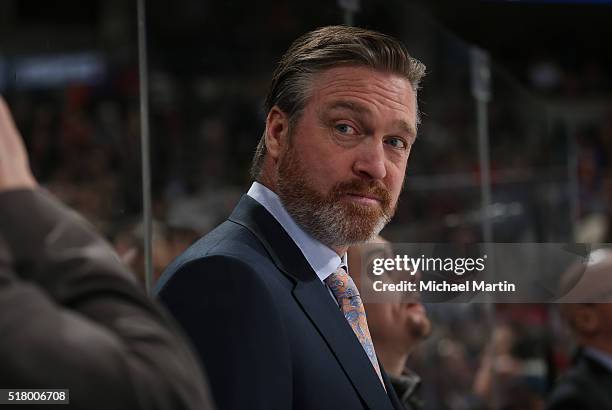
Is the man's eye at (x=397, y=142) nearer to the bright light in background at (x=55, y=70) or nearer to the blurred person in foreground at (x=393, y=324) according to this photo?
the blurred person in foreground at (x=393, y=324)

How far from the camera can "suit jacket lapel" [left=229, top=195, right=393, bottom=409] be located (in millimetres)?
1111

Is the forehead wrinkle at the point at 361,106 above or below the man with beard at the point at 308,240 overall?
Result: above

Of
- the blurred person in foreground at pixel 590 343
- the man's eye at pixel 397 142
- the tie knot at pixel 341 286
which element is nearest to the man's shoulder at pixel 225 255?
the tie knot at pixel 341 286

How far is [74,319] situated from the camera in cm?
50

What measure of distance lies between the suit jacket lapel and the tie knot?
0.13ft

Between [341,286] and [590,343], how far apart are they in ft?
2.24

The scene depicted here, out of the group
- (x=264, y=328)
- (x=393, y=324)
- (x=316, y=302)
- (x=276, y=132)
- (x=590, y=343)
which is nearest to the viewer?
(x=264, y=328)

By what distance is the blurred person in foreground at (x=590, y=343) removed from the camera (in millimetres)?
1353

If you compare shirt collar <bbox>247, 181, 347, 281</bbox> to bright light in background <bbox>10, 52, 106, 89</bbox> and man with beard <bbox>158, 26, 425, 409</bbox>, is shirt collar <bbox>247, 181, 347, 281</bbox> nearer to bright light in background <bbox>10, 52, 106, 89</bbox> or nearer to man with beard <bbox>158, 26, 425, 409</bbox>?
man with beard <bbox>158, 26, 425, 409</bbox>

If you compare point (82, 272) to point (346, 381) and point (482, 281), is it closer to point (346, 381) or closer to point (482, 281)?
point (346, 381)

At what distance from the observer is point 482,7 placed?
1616mm

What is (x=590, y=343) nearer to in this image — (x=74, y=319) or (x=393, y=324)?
(x=393, y=324)

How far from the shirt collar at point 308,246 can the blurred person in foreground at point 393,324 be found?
122 mm

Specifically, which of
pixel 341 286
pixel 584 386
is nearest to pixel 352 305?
pixel 341 286
